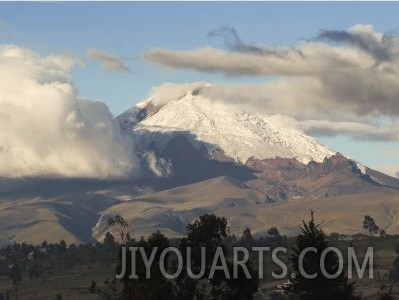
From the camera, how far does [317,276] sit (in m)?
147

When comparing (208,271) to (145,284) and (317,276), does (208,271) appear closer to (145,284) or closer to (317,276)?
(145,284)

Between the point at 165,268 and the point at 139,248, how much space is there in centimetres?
608

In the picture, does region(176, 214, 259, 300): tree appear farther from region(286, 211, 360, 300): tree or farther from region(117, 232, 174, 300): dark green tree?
region(286, 211, 360, 300): tree

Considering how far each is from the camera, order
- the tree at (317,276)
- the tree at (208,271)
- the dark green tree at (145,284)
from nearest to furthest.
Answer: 1. the tree at (317,276)
2. the dark green tree at (145,284)
3. the tree at (208,271)

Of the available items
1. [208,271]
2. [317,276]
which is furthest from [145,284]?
[317,276]

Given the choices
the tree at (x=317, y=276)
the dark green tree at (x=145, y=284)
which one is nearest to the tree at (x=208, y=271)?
the dark green tree at (x=145, y=284)

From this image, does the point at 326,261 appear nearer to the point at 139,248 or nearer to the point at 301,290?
the point at 301,290

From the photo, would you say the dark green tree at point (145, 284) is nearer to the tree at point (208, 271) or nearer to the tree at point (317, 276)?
the tree at point (208, 271)

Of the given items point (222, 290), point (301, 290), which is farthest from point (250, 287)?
point (301, 290)

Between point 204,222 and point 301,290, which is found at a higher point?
point 204,222

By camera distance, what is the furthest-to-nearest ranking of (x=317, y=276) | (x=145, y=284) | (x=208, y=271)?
1. (x=208, y=271)
2. (x=145, y=284)
3. (x=317, y=276)

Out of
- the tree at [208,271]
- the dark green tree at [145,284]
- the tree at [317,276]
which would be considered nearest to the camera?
the tree at [317,276]

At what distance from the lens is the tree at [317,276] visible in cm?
14500

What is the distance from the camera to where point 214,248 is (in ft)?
545
